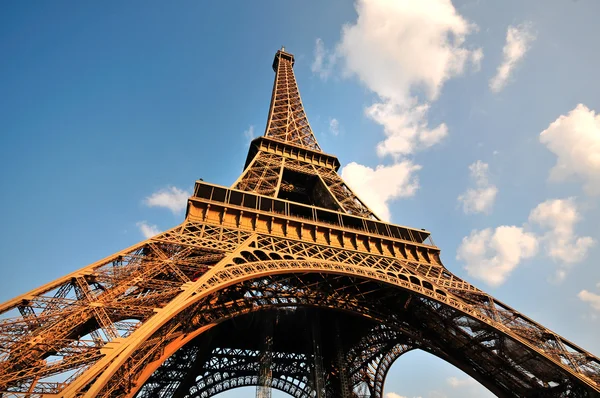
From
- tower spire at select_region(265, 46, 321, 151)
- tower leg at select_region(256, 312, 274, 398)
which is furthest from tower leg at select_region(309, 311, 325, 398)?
tower spire at select_region(265, 46, 321, 151)

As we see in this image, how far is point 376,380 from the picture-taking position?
21172mm

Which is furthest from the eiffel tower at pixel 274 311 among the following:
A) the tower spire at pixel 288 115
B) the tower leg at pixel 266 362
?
the tower spire at pixel 288 115

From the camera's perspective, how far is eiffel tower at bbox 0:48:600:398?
29.2ft

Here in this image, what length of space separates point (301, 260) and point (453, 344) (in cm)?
785

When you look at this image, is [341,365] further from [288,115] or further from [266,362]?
[288,115]

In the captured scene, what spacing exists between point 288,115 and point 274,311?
1723cm

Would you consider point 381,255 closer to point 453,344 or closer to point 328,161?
point 453,344

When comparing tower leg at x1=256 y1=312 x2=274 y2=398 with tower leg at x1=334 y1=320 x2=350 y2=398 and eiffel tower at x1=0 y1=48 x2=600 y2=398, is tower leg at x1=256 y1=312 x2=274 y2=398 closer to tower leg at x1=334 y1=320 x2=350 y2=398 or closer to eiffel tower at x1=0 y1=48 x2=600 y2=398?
eiffel tower at x1=0 y1=48 x2=600 y2=398

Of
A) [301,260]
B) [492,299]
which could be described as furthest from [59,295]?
[492,299]

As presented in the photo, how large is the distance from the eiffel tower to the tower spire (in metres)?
3.09

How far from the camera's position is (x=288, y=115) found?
32062 millimetres

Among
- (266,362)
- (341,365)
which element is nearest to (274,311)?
(266,362)

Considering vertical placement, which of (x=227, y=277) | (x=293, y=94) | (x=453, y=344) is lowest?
(x=453, y=344)

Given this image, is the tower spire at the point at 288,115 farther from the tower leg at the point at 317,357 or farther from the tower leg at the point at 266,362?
the tower leg at the point at 266,362
